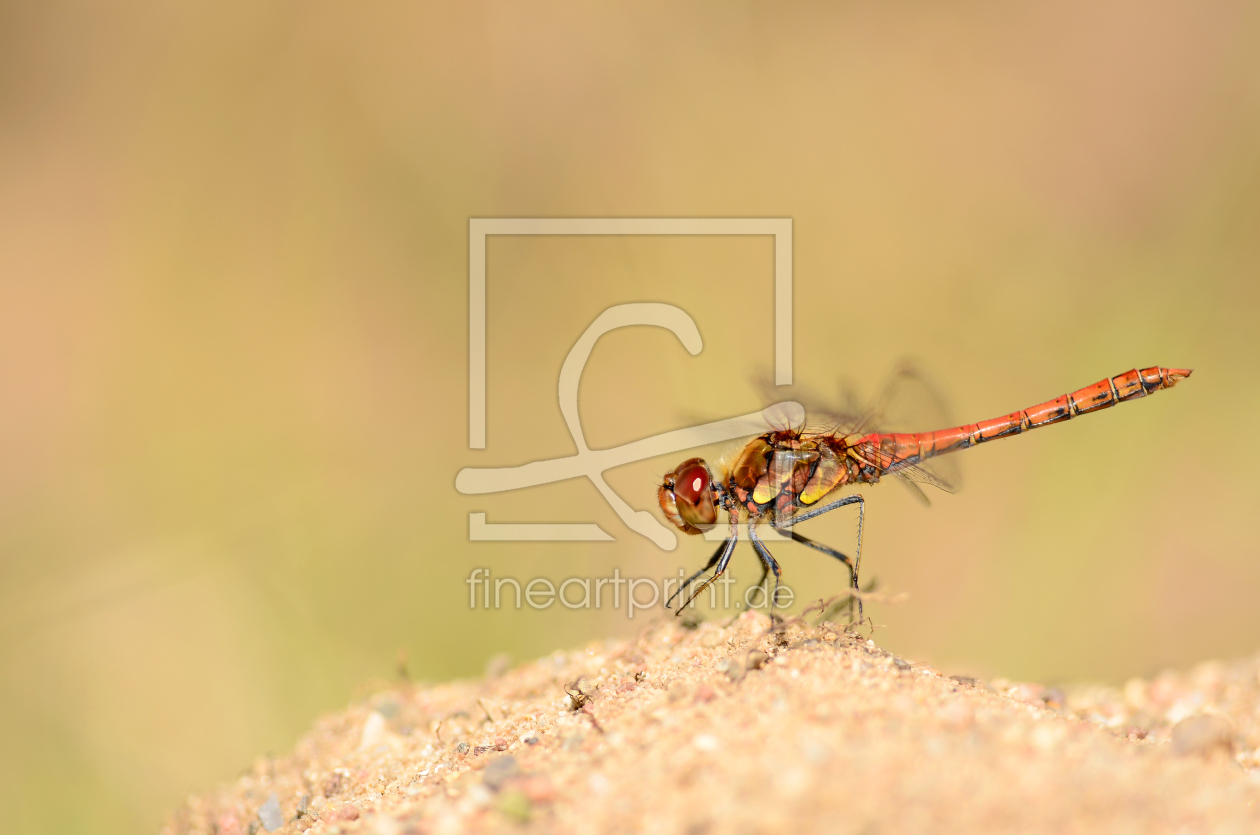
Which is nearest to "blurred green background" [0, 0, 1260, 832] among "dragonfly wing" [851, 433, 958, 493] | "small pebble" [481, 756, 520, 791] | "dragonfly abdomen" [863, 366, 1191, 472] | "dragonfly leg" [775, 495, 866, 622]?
"dragonfly abdomen" [863, 366, 1191, 472]

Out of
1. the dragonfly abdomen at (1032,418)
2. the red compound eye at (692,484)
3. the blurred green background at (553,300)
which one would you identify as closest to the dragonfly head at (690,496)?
the red compound eye at (692,484)

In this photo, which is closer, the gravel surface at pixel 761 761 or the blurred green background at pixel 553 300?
the gravel surface at pixel 761 761

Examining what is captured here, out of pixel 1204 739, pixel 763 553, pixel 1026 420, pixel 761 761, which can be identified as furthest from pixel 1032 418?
pixel 761 761

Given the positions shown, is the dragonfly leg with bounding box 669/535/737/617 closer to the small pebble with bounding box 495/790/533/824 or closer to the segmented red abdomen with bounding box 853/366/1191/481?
the segmented red abdomen with bounding box 853/366/1191/481

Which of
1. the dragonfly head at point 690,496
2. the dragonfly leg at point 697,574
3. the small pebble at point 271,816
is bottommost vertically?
the small pebble at point 271,816

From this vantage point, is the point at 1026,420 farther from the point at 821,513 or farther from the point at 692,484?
the point at 692,484

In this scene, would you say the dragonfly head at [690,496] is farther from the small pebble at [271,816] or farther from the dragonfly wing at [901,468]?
the small pebble at [271,816]
